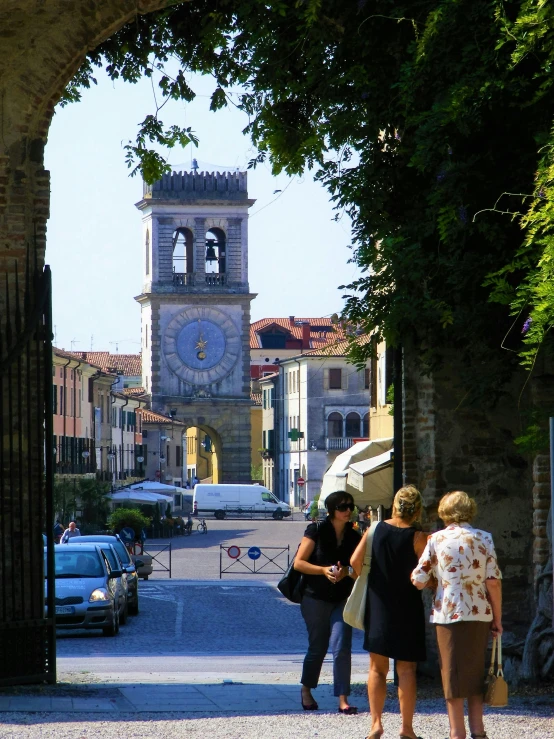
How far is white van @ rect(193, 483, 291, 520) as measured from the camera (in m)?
84.6

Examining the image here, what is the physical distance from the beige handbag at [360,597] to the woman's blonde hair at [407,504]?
26cm

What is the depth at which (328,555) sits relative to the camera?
32.7 feet

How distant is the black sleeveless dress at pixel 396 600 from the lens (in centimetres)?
862

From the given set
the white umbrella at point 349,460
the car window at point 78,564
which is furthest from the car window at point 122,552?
the car window at point 78,564

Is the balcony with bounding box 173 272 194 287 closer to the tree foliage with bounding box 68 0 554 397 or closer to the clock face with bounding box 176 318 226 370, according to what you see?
the clock face with bounding box 176 318 226 370

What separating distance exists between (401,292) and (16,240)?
10.1 ft

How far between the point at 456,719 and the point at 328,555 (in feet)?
7.34

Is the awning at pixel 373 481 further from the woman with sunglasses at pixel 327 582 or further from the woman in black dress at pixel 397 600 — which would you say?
the woman in black dress at pixel 397 600

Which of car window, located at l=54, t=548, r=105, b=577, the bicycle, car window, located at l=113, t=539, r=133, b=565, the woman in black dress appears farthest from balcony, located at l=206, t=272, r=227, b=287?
the woman in black dress

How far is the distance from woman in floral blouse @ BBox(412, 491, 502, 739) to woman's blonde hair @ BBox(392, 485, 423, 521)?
1.64 feet

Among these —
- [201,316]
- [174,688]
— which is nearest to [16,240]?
[174,688]

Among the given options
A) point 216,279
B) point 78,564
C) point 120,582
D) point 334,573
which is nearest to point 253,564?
point 120,582

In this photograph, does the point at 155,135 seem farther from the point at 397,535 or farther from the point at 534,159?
the point at 397,535

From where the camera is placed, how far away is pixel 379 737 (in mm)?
8219
